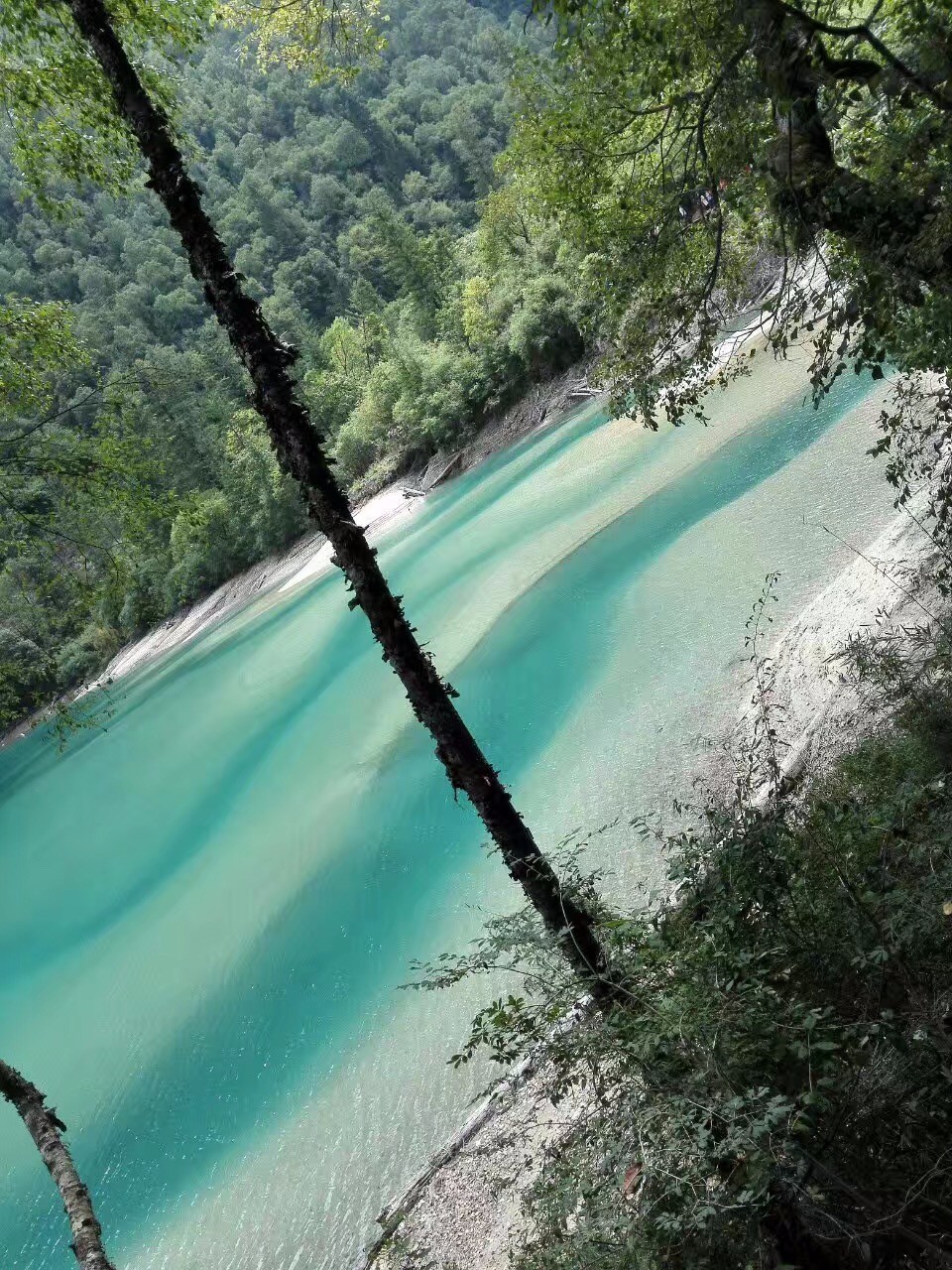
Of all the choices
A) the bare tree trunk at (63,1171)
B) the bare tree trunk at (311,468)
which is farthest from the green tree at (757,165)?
the bare tree trunk at (63,1171)

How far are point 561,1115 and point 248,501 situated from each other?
147 feet

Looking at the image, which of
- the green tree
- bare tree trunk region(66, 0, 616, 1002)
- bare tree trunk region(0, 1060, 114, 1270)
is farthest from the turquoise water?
the green tree

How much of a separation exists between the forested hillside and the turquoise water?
4778 mm

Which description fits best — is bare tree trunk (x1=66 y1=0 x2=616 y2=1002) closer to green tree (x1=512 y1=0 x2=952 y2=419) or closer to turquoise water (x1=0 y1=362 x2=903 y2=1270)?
green tree (x1=512 y1=0 x2=952 y2=419)

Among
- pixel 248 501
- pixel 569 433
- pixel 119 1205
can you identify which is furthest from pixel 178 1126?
pixel 248 501

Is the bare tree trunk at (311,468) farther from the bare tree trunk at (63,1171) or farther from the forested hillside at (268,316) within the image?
the bare tree trunk at (63,1171)

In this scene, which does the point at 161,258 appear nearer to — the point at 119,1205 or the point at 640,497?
the point at 640,497

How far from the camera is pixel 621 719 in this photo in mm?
10672

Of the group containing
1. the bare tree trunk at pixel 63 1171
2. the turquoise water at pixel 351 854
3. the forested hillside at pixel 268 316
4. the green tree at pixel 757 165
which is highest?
the forested hillside at pixel 268 316

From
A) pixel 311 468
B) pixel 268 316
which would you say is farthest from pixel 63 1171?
pixel 268 316

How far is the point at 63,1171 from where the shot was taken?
3.82 metres

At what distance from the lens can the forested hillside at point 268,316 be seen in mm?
5926

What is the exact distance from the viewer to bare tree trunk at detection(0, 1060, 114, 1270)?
11.1 ft

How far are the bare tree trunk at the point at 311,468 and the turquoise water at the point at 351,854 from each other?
3728mm
